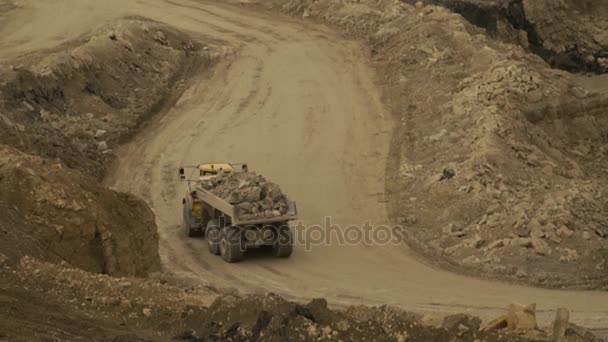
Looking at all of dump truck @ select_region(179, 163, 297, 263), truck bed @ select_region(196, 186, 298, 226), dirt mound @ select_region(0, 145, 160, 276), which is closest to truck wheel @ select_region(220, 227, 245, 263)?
dump truck @ select_region(179, 163, 297, 263)

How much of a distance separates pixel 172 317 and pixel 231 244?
26.7 feet

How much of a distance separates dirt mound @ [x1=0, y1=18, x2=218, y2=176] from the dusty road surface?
690 mm

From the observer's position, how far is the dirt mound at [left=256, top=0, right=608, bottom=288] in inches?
860

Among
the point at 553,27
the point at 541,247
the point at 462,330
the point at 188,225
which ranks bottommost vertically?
the point at 188,225

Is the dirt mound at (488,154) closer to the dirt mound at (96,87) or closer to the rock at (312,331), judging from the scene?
the dirt mound at (96,87)

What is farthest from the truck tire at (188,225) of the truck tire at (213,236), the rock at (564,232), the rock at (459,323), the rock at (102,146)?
the rock at (459,323)

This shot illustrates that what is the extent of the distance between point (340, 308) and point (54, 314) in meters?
7.17

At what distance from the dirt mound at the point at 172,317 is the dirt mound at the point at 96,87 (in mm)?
9370

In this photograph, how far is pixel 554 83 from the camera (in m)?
30.6

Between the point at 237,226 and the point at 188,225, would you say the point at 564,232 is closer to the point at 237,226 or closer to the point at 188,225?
the point at 237,226

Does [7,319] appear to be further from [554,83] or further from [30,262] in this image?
[554,83]

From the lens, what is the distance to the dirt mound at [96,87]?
1048 inches

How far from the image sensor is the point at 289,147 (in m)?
28.7

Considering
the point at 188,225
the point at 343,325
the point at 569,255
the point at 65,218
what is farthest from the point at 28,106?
the point at 343,325
